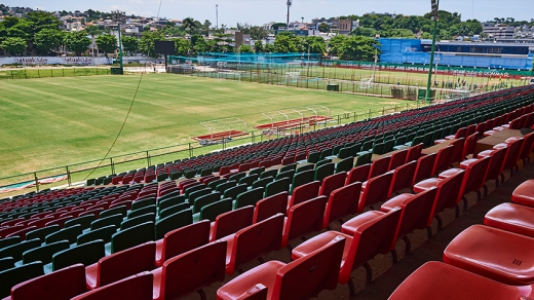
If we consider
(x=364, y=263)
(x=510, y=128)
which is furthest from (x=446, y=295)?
(x=510, y=128)

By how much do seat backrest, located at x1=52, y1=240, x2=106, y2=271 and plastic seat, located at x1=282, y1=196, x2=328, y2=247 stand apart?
2149 mm

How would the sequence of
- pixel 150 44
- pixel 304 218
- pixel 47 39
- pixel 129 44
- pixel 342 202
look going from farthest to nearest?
pixel 129 44
pixel 150 44
pixel 47 39
pixel 342 202
pixel 304 218

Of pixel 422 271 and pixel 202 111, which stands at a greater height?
pixel 422 271

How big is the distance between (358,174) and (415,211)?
2670 mm

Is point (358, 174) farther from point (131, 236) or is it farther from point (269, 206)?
point (131, 236)

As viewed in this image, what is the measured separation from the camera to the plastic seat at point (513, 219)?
3.46m

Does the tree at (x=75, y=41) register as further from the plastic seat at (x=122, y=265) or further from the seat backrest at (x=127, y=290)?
the seat backrest at (x=127, y=290)

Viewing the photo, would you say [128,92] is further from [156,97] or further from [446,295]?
[446,295]

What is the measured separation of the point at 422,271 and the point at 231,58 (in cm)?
10873

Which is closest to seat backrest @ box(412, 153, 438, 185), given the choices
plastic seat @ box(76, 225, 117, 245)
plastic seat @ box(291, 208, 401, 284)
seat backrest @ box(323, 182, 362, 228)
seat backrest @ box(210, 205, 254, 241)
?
seat backrest @ box(323, 182, 362, 228)

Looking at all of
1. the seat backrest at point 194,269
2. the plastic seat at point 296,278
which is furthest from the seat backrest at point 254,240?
the plastic seat at point 296,278

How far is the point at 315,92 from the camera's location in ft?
189

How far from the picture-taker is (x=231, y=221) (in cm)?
498

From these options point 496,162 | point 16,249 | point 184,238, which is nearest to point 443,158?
point 496,162
